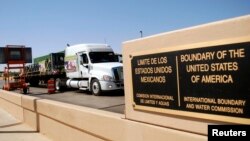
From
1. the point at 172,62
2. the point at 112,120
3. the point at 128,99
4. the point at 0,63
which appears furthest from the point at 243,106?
the point at 0,63

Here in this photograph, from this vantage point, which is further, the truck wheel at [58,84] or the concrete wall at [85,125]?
the truck wheel at [58,84]

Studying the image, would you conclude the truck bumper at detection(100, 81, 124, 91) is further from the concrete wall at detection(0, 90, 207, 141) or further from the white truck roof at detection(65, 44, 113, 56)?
the concrete wall at detection(0, 90, 207, 141)

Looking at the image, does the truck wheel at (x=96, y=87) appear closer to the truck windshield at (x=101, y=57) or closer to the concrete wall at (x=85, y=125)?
the truck windshield at (x=101, y=57)

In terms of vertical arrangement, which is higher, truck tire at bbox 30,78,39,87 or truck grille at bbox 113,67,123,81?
truck grille at bbox 113,67,123,81

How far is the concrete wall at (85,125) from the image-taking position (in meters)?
3.19

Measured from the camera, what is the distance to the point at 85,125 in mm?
Result: 4695

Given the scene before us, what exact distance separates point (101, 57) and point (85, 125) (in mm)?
12805

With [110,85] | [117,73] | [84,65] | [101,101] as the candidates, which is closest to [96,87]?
[110,85]

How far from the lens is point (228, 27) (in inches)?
96.3

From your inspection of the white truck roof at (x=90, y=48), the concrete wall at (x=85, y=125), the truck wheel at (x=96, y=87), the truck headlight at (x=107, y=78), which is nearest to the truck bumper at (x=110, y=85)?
the truck headlight at (x=107, y=78)

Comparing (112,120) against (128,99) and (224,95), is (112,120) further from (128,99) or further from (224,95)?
(224,95)

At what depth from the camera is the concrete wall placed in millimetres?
3188

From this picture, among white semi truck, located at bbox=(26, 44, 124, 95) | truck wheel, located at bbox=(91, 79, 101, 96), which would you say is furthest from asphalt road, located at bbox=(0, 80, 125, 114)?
white semi truck, located at bbox=(26, 44, 124, 95)

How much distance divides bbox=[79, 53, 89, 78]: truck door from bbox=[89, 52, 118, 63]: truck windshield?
38cm
